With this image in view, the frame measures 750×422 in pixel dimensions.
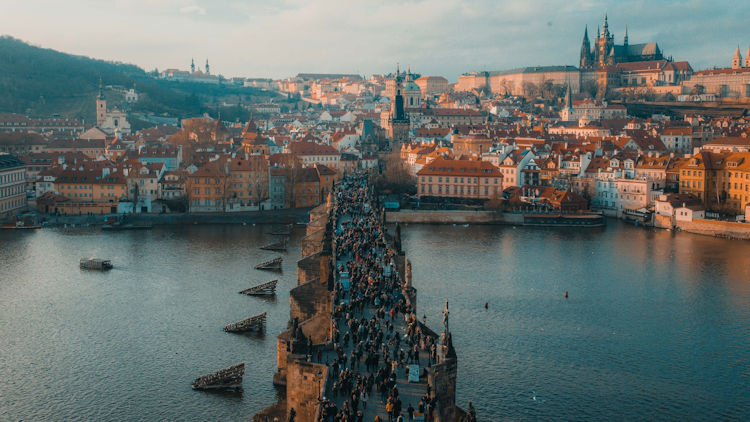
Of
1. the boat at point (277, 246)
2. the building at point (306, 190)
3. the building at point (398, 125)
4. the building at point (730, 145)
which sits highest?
the building at point (398, 125)

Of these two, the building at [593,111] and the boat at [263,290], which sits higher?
the building at [593,111]

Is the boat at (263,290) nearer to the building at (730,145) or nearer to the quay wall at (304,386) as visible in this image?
the quay wall at (304,386)

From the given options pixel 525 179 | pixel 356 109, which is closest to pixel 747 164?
pixel 525 179

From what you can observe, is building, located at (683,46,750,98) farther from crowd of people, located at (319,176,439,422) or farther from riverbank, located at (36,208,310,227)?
crowd of people, located at (319,176,439,422)

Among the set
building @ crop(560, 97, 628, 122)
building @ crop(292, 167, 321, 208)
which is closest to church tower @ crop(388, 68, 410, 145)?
building @ crop(560, 97, 628, 122)

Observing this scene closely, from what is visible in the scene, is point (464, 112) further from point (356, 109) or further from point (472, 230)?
point (472, 230)

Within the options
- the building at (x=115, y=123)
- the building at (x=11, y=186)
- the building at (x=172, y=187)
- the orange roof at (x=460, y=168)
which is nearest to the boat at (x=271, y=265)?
the building at (x=172, y=187)

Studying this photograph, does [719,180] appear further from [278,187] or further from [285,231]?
[278,187]
